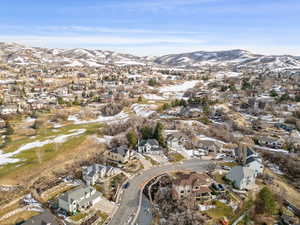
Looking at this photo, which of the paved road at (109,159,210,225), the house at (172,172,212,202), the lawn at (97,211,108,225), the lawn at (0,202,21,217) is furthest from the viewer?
the house at (172,172,212,202)

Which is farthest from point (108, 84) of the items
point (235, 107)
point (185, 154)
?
point (185, 154)

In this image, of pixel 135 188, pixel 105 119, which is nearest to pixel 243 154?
pixel 135 188

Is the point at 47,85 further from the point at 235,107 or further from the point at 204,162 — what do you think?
the point at 204,162

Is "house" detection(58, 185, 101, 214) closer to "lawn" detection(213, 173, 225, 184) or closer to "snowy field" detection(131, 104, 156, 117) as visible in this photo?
"lawn" detection(213, 173, 225, 184)

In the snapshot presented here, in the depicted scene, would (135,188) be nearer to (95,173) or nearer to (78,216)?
(95,173)

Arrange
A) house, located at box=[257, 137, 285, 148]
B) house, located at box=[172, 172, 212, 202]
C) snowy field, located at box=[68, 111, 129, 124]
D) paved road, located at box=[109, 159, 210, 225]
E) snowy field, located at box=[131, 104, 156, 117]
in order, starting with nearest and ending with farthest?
1. paved road, located at box=[109, 159, 210, 225]
2. house, located at box=[172, 172, 212, 202]
3. house, located at box=[257, 137, 285, 148]
4. snowy field, located at box=[68, 111, 129, 124]
5. snowy field, located at box=[131, 104, 156, 117]

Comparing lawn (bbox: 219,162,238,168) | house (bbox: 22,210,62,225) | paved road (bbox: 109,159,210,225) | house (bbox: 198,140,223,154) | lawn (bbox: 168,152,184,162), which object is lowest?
lawn (bbox: 219,162,238,168)

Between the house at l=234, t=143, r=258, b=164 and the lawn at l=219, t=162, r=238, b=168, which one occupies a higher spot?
the house at l=234, t=143, r=258, b=164

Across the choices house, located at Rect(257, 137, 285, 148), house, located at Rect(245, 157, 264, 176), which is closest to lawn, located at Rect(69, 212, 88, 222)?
house, located at Rect(245, 157, 264, 176)
